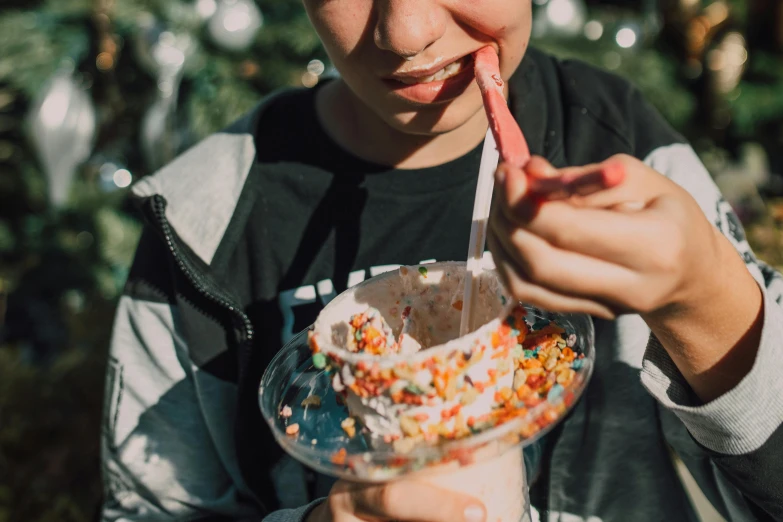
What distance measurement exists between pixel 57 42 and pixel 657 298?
6.52ft

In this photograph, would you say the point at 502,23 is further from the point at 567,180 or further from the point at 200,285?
the point at 200,285

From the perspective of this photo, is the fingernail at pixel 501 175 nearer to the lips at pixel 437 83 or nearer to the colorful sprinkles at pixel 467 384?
the colorful sprinkles at pixel 467 384

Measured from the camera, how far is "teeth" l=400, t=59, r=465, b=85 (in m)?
0.80

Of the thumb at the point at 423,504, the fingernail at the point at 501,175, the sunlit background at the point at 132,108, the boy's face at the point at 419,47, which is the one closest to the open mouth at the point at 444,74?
the boy's face at the point at 419,47

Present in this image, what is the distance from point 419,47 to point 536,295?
0.33 metres

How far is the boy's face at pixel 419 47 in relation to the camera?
737 mm

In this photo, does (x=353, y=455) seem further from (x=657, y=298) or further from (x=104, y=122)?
(x=104, y=122)

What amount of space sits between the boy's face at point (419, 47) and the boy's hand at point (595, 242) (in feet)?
0.93

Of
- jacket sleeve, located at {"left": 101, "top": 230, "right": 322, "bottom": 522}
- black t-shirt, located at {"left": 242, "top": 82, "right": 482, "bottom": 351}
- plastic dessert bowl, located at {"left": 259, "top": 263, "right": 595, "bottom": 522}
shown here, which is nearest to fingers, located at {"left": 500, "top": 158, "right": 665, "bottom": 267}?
plastic dessert bowl, located at {"left": 259, "top": 263, "right": 595, "bottom": 522}

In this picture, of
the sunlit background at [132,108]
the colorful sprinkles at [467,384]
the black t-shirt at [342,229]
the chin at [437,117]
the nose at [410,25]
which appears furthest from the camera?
the sunlit background at [132,108]

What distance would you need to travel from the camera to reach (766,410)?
683 millimetres

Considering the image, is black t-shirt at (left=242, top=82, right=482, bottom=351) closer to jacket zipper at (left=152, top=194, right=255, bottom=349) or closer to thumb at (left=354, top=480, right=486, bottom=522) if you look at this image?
jacket zipper at (left=152, top=194, right=255, bottom=349)

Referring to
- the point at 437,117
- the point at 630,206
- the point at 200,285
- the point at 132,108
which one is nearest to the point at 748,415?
the point at 630,206

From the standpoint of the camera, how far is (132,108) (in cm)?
228
